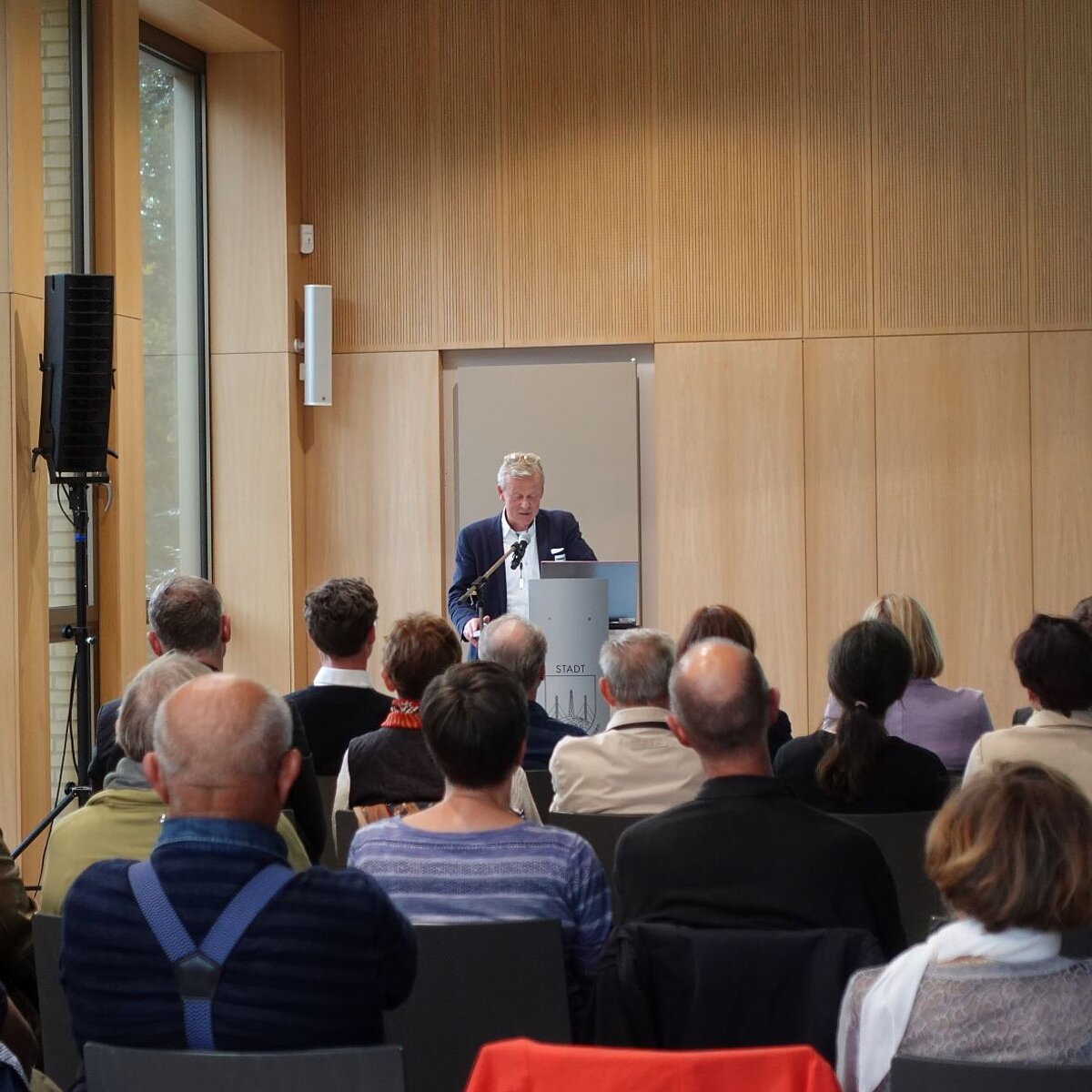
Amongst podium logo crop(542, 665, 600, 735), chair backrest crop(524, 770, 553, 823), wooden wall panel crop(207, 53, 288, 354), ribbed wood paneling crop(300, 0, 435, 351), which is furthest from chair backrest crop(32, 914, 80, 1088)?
ribbed wood paneling crop(300, 0, 435, 351)

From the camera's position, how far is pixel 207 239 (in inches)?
348

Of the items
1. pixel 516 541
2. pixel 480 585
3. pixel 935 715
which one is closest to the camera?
pixel 935 715

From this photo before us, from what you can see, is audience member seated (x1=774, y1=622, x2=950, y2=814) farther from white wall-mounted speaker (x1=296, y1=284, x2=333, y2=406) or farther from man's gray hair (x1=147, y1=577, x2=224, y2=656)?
white wall-mounted speaker (x1=296, y1=284, x2=333, y2=406)

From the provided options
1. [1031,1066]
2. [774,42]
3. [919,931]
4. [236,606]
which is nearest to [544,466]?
[236,606]

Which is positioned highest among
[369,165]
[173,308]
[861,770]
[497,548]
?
[369,165]

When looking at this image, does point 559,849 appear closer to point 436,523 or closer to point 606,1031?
point 606,1031

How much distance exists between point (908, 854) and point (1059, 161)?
599 centimetres

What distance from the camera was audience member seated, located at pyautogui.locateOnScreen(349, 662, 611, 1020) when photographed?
2.53 m

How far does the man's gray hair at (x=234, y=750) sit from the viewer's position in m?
2.15

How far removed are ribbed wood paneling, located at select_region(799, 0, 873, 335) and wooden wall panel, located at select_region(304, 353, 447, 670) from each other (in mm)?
2264

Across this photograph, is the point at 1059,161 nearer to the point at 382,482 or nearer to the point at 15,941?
the point at 382,482

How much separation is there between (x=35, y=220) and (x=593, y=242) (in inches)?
132

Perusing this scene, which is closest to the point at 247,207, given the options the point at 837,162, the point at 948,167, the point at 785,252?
the point at 785,252

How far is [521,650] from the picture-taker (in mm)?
4281
